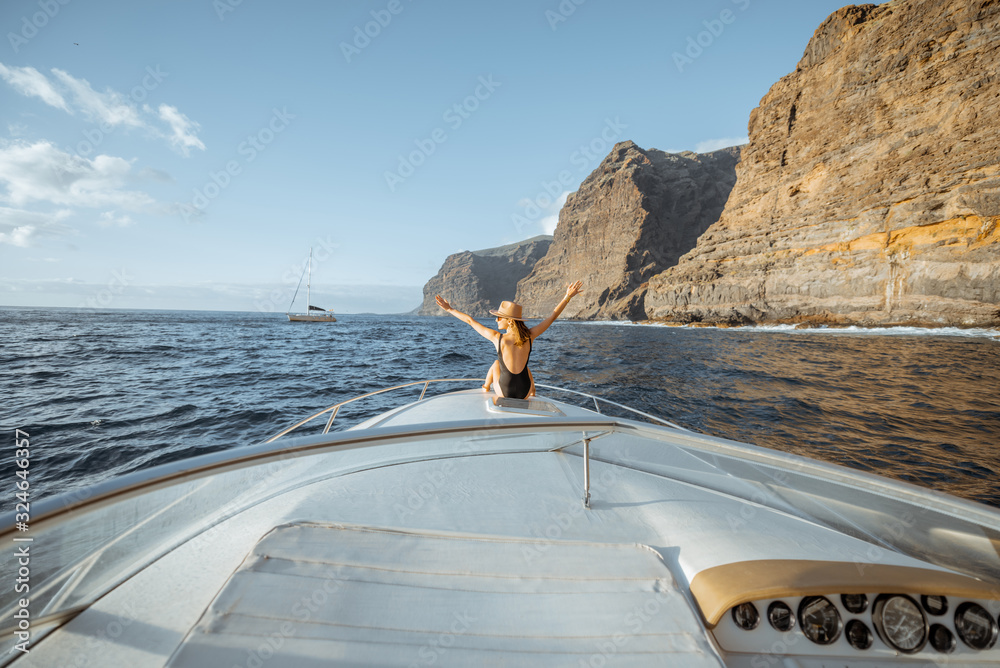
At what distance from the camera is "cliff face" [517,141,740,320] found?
7600 cm

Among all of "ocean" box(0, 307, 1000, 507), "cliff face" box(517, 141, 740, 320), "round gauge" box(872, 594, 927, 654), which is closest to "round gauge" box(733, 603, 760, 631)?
"round gauge" box(872, 594, 927, 654)

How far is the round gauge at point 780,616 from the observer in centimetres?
121

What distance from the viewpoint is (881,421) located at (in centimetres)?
621

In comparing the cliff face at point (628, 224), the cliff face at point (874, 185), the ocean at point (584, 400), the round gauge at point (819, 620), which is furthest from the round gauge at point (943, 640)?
the cliff face at point (628, 224)

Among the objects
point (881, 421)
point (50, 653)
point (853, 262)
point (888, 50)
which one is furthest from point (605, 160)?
point (50, 653)

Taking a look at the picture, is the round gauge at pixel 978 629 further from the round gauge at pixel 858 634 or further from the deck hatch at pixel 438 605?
the deck hatch at pixel 438 605

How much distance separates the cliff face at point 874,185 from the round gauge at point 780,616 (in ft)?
123

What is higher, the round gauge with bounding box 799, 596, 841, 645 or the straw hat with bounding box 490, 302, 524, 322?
the straw hat with bounding box 490, 302, 524, 322

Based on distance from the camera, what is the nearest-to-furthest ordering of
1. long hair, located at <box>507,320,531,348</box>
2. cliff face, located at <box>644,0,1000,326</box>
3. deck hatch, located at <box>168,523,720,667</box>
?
deck hatch, located at <box>168,523,720,667</box> → long hair, located at <box>507,320,531,348</box> → cliff face, located at <box>644,0,1000,326</box>

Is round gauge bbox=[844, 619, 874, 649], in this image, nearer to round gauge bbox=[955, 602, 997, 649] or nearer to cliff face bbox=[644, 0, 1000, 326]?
round gauge bbox=[955, 602, 997, 649]

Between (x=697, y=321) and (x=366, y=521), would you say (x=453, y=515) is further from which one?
(x=697, y=321)

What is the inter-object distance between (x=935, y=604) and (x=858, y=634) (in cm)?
30

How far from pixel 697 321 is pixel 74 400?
49455mm

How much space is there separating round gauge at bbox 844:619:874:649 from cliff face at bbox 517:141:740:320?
67.2m
